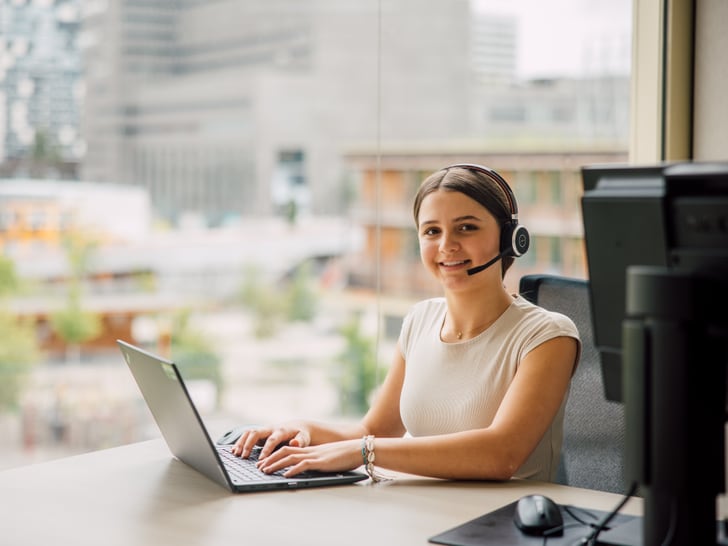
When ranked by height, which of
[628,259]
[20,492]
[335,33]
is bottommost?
[20,492]

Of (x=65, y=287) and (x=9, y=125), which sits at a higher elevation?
(x=9, y=125)

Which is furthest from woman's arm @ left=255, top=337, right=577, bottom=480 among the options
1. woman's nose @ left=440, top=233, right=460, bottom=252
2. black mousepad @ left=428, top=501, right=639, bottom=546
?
woman's nose @ left=440, top=233, right=460, bottom=252

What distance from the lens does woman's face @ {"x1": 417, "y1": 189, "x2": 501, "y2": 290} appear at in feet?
5.37

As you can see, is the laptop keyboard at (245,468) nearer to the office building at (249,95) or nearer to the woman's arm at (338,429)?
the woman's arm at (338,429)

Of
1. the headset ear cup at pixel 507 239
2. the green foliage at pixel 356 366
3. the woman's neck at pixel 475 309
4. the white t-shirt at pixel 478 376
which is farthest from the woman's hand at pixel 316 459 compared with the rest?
the green foliage at pixel 356 366

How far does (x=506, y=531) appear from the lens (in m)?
1.16

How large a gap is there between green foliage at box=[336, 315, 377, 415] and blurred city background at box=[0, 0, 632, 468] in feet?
0.11

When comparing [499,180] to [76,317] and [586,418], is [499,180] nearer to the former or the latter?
[586,418]

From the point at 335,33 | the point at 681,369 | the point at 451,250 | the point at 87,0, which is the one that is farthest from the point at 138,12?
the point at 681,369

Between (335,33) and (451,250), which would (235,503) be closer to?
(451,250)

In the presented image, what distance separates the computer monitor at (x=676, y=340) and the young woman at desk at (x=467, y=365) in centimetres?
50

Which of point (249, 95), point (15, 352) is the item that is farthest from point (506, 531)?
point (249, 95)

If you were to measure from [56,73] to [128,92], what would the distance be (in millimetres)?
2355

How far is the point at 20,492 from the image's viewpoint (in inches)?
53.9
